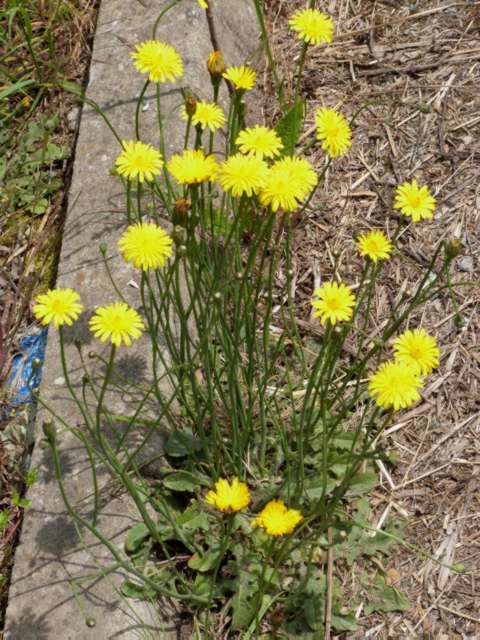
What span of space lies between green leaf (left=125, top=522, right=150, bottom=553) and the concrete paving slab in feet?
0.13

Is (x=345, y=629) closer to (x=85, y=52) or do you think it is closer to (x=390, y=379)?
(x=390, y=379)

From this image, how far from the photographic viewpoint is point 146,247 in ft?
5.72

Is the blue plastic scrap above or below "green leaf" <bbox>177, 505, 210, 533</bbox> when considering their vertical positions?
above

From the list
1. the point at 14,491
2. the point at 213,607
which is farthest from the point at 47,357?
the point at 213,607

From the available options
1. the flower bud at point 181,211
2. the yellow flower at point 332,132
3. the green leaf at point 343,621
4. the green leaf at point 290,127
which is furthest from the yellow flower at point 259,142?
the green leaf at point 343,621

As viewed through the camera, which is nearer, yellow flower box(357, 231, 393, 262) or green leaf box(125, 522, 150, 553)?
yellow flower box(357, 231, 393, 262)

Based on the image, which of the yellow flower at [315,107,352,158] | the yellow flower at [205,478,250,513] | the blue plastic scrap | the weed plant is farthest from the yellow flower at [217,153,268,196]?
the blue plastic scrap

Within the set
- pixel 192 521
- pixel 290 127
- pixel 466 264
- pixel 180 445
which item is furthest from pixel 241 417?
pixel 290 127

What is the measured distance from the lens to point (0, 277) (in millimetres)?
2879

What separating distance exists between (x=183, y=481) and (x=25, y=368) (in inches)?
30.9

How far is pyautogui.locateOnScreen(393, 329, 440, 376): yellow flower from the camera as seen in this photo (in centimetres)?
172

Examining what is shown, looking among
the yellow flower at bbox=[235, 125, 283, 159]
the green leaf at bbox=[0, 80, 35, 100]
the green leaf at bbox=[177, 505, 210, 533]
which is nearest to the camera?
the yellow flower at bbox=[235, 125, 283, 159]

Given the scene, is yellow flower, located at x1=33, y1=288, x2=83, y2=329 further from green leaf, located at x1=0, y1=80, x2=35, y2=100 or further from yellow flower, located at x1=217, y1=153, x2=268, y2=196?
green leaf, located at x1=0, y1=80, x2=35, y2=100

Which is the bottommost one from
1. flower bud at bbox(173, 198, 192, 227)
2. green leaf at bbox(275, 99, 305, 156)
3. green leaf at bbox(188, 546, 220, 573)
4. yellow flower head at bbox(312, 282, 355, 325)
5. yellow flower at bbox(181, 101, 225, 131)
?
green leaf at bbox(188, 546, 220, 573)
